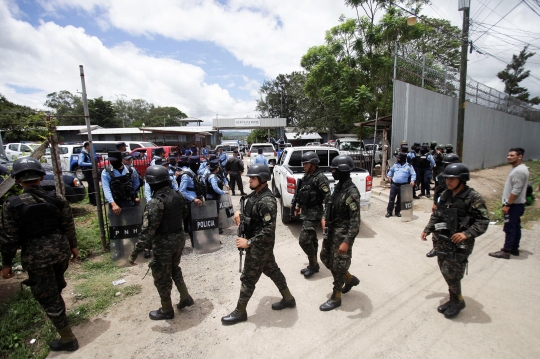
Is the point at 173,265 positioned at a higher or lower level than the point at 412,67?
lower

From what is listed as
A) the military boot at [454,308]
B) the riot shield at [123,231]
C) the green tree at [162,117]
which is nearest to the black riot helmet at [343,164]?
the military boot at [454,308]

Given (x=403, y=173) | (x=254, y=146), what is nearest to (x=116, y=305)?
(x=403, y=173)

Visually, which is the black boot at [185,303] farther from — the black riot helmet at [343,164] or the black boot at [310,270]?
the black riot helmet at [343,164]

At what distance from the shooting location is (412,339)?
2678 millimetres

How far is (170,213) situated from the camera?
2.95 m

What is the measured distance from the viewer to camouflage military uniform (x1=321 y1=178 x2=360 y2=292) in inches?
120

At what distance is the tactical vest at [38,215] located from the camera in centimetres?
248

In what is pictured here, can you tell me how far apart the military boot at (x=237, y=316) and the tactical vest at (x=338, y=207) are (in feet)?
4.54

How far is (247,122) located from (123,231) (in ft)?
96.7

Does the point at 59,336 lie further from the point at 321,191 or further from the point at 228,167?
the point at 228,167

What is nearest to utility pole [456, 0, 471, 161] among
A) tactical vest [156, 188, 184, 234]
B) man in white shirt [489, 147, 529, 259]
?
man in white shirt [489, 147, 529, 259]

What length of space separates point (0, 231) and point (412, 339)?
13.0ft

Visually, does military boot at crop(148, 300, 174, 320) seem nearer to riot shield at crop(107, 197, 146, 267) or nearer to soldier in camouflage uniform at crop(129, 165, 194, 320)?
soldier in camouflage uniform at crop(129, 165, 194, 320)

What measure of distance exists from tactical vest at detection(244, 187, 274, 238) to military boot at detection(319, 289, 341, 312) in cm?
122
